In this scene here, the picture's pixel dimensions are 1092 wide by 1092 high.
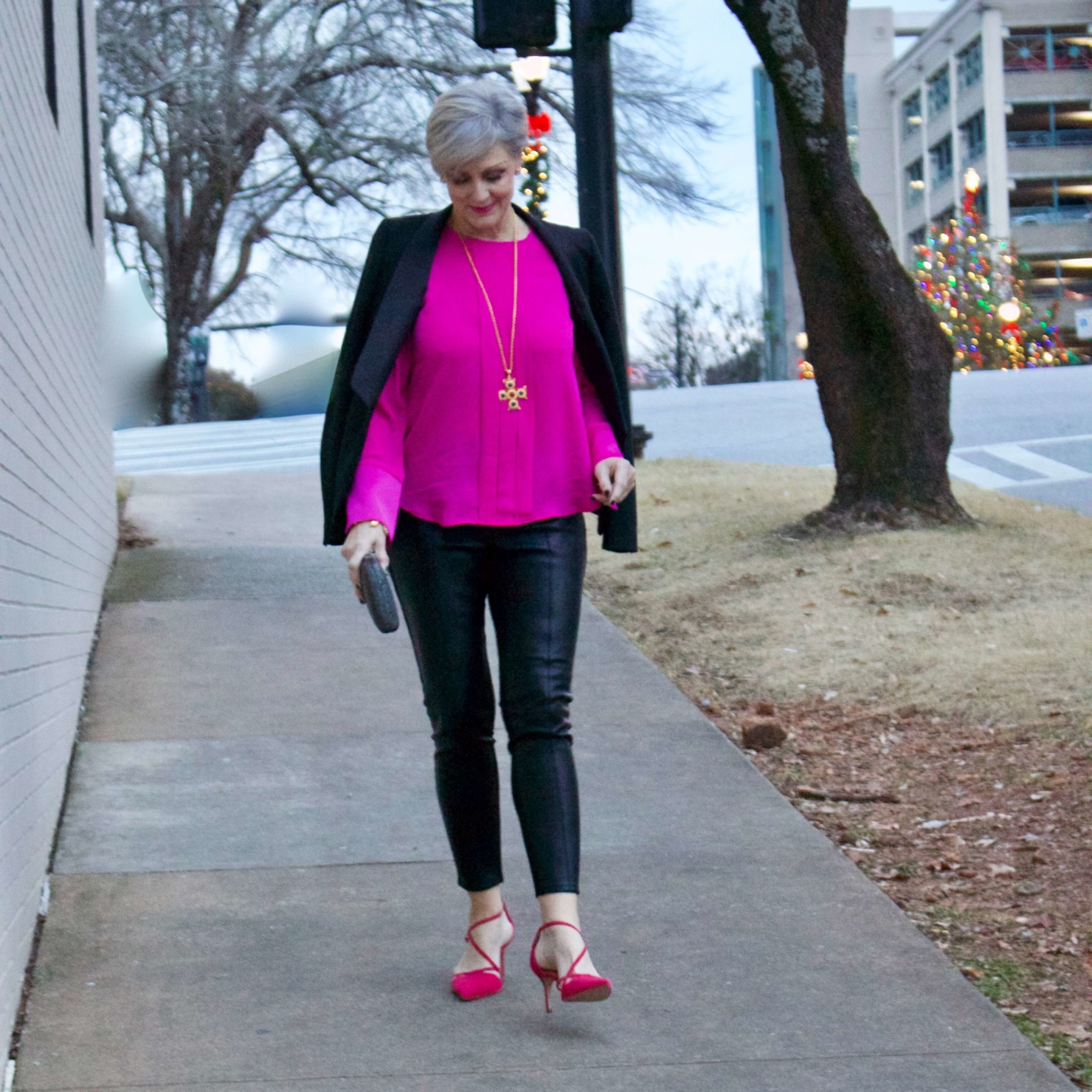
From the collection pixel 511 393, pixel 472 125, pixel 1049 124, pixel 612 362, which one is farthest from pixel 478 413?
pixel 1049 124

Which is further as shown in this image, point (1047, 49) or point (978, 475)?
point (1047, 49)

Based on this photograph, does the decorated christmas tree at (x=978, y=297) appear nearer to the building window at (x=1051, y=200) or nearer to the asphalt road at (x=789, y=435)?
the asphalt road at (x=789, y=435)

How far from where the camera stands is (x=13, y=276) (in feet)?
15.0

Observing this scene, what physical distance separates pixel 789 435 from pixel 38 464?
12.4 meters

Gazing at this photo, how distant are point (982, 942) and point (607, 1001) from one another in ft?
3.47

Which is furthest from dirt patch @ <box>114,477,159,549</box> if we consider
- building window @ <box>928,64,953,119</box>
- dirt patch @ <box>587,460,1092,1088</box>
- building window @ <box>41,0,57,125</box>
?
building window @ <box>928,64,953,119</box>

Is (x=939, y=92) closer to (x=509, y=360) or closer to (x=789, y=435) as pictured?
(x=789, y=435)

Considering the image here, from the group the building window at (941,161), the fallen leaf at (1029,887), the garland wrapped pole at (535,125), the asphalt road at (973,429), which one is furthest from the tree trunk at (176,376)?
the building window at (941,161)

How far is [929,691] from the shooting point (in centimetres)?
653

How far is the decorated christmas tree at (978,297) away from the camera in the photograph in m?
37.1

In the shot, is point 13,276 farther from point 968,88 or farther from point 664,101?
point 968,88

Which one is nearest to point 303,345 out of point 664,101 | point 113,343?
point 664,101

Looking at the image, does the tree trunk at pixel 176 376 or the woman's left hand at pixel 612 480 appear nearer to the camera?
the woman's left hand at pixel 612 480

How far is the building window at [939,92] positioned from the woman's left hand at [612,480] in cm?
9017
